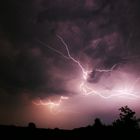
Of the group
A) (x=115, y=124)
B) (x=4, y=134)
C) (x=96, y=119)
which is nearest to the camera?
(x=4, y=134)

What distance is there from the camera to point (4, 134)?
45.1 ft

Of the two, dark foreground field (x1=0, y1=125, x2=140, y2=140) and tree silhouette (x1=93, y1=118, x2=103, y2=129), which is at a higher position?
tree silhouette (x1=93, y1=118, x2=103, y2=129)

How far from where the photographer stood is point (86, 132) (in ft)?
55.3

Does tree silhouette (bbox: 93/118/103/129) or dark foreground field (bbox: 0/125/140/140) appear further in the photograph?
tree silhouette (bbox: 93/118/103/129)

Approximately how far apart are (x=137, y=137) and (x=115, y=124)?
5.75 feet

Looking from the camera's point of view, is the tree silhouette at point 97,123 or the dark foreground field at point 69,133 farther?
the tree silhouette at point 97,123

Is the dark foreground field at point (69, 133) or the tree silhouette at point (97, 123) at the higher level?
the tree silhouette at point (97, 123)

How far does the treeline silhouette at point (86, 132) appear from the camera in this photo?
14180 mm

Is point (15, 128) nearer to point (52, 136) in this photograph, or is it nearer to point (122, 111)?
point (52, 136)

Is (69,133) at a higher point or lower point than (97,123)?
lower

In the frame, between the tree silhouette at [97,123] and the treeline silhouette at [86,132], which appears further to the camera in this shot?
the tree silhouette at [97,123]

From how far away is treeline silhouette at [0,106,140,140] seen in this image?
14.2 meters

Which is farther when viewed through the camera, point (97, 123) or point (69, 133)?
point (97, 123)

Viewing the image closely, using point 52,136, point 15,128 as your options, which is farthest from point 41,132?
point 15,128
